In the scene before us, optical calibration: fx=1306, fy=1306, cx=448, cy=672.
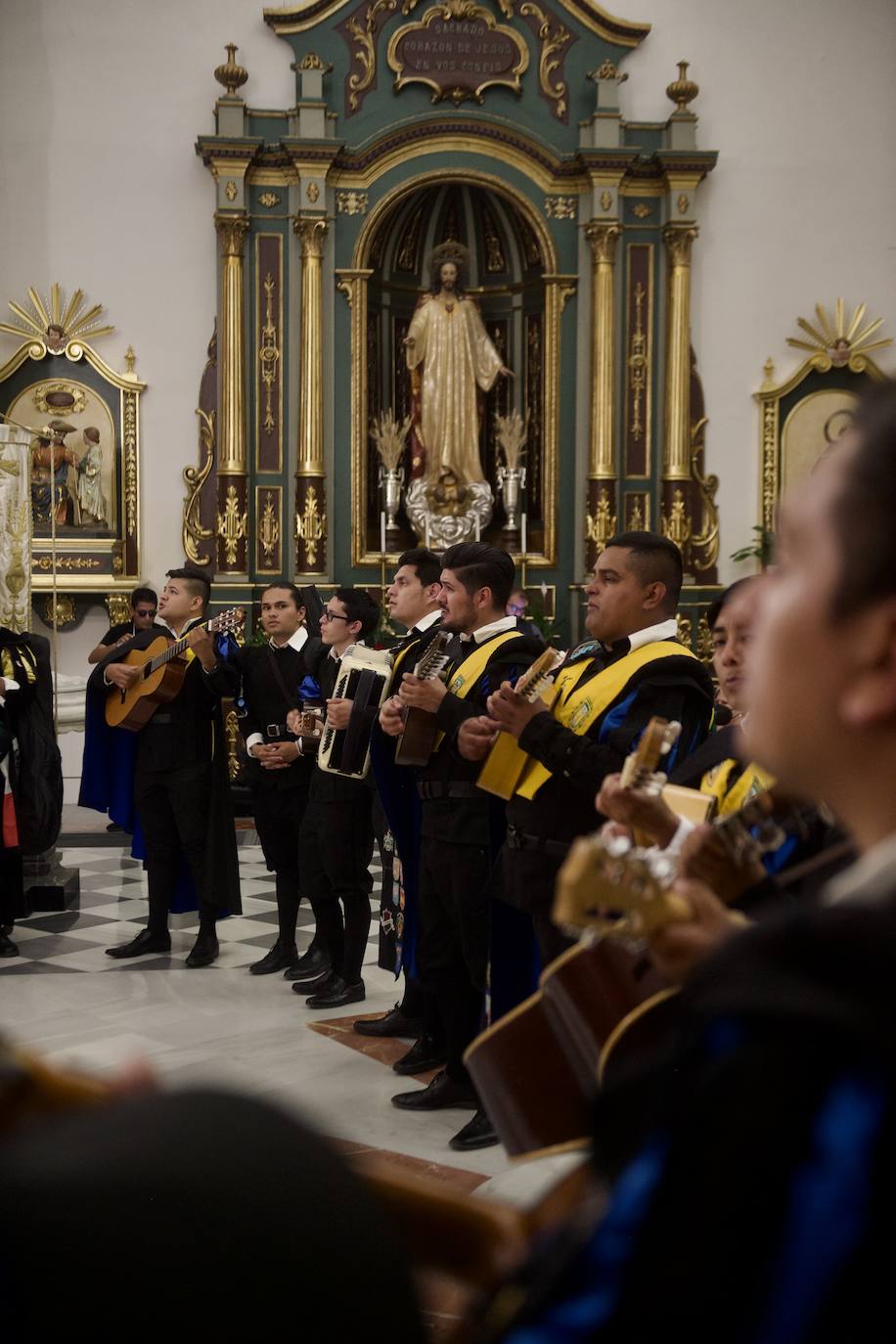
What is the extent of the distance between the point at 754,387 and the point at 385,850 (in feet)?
30.4

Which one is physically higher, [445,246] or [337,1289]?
[445,246]

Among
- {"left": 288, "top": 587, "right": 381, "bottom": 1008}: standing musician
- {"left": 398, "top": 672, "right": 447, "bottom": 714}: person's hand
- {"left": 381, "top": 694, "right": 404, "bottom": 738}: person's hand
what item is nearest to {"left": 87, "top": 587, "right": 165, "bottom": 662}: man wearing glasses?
{"left": 288, "top": 587, "right": 381, "bottom": 1008}: standing musician

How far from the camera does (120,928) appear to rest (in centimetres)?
706

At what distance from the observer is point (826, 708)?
0.93m

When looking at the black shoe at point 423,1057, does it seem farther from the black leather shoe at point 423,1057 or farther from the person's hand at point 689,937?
the person's hand at point 689,937

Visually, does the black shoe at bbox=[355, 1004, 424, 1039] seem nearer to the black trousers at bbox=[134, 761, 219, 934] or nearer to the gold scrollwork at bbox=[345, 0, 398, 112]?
the black trousers at bbox=[134, 761, 219, 934]

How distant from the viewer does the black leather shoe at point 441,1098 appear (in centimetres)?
442

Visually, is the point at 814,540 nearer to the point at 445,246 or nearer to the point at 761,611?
the point at 761,611

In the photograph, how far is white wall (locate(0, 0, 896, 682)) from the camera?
12.6 m

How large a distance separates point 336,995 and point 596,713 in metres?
2.64

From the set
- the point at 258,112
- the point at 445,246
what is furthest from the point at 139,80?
the point at 445,246

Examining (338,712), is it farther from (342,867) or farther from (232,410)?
(232,410)

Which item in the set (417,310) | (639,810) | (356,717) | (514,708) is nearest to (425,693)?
(514,708)

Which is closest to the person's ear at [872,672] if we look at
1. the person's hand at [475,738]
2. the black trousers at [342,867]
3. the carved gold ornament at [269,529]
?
the person's hand at [475,738]
